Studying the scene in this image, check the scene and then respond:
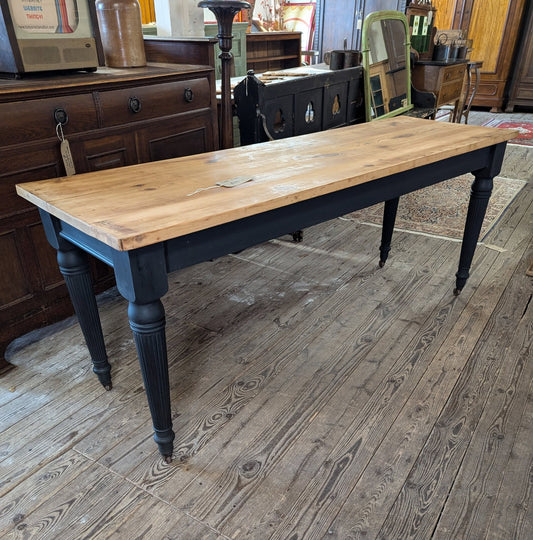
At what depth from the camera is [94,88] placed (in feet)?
5.36

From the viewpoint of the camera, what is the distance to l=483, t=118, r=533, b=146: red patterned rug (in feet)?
15.6

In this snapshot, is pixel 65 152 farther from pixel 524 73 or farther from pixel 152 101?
pixel 524 73

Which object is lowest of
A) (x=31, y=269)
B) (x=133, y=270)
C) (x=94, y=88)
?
(x=31, y=269)

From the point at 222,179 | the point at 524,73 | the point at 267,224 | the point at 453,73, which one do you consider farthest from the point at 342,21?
the point at 267,224

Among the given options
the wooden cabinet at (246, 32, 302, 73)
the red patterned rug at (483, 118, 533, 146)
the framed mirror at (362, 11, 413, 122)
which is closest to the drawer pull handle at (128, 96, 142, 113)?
the framed mirror at (362, 11, 413, 122)

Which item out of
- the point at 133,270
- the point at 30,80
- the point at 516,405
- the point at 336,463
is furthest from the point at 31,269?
the point at 516,405

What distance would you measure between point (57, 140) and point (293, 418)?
119 cm

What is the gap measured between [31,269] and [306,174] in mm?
1042

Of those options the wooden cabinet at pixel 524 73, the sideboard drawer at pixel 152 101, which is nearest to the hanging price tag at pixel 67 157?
the sideboard drawer at pixel 152 101

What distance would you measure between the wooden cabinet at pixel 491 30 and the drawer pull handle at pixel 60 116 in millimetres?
5737

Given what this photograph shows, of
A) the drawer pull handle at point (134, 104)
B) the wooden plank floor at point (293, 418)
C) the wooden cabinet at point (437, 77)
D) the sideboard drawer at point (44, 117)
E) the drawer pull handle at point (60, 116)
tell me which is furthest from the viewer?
the wooden cabinet at point (437, 77)

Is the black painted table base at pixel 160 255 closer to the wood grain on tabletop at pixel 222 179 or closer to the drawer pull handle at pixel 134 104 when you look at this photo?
the wood grain on tabletop at pixel 222 179

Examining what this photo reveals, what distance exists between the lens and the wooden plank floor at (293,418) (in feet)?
3.83

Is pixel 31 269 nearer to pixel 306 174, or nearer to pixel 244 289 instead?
pixel 244 289
